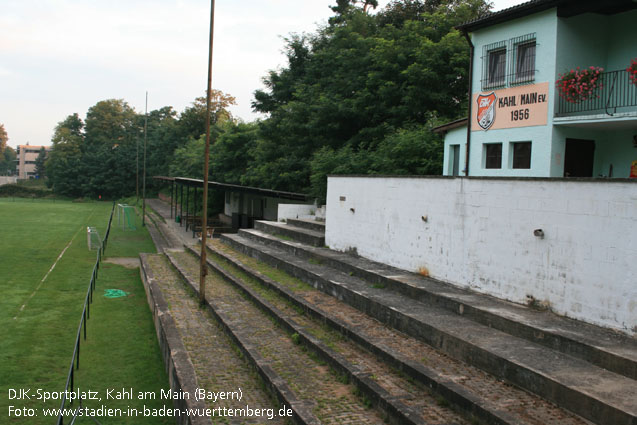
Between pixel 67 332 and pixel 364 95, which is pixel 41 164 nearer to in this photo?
pixel 364 95

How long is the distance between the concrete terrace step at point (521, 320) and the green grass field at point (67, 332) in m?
4.34

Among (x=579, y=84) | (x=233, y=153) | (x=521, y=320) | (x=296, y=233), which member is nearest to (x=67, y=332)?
(x=296, y=233)

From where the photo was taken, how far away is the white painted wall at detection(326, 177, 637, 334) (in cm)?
620

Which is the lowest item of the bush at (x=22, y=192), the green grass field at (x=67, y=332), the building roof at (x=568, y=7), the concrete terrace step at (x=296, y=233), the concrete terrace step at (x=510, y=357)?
the green grass field at (x=67, y=332)

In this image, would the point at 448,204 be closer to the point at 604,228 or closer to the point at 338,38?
the point at 604,228

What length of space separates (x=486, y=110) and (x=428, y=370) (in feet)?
27.4

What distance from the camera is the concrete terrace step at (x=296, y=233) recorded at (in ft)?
47.8

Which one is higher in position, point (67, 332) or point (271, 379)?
point (271, 379)

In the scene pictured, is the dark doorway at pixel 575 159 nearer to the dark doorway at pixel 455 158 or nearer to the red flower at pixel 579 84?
the red flower at pixel 579 84

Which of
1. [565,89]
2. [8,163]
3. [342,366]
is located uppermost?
[8,163]

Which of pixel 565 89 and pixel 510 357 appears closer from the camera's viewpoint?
pixel 510 357

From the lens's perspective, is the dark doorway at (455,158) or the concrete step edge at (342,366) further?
the dark doorway at (455,158)

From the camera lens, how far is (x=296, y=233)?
15.7m

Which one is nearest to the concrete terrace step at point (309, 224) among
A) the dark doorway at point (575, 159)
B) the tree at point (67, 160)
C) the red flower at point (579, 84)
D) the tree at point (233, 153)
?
the dark doorway at point (575, 159)
